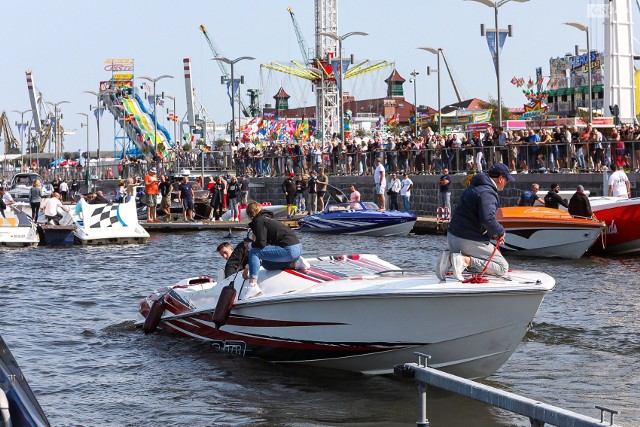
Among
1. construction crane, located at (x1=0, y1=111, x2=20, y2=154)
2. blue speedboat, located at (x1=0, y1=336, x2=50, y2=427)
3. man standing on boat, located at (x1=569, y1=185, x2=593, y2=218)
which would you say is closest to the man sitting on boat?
blue speedboat, located at (x1=0, y1=336, x2=50, y2=427)

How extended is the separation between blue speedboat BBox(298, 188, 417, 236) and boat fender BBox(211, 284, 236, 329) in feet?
63.6

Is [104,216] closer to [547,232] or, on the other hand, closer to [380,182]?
[380,182]

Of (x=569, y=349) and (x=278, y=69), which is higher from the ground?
(x=278, y=69)

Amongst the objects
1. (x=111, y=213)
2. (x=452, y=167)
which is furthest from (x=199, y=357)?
(x=452, y=167)

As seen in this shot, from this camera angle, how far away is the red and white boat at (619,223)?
24.8 metres

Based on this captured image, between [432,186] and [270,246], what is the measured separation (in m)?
25.7

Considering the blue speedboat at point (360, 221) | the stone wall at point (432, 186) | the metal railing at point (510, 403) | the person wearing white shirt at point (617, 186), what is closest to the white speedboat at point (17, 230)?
the blue speedboat at point (360, 221)

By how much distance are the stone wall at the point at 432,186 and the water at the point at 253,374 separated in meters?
9.93

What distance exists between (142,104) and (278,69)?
27026 mm

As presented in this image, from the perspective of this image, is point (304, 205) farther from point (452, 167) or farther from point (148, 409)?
point (148, 409)

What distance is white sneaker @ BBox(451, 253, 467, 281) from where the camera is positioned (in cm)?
1090

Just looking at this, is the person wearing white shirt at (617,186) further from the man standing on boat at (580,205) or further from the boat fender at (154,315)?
the boat fender at (154,315)

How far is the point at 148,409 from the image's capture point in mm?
11211

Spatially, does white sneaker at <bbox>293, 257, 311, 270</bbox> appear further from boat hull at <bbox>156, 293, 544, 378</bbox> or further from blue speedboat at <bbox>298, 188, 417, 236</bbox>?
blue speedboat at <bbox>298, 188, 417, 236</bbox>
